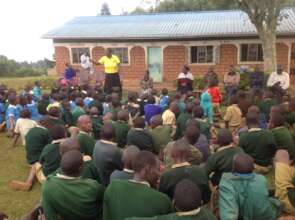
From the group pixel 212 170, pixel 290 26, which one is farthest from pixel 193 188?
pixel 290 26

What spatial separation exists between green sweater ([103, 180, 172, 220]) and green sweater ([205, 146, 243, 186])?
5.43 ft

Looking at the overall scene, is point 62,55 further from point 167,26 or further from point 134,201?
point 134,201

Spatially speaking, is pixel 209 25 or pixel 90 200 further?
pixel 209 25

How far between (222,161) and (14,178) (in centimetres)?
440

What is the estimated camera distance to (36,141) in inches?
256

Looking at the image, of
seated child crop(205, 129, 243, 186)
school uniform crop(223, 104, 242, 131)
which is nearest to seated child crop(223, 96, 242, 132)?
school uniform crop(223, 104, 242, 131)

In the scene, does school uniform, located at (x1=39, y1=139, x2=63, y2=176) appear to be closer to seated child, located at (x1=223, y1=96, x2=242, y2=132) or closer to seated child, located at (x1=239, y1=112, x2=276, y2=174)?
seated child, located at (x1=239, y1=112, x2=276, y2=174)

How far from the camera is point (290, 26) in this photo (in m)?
17.8

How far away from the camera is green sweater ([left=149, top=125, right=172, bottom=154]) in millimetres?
6734

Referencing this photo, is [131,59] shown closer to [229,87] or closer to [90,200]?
[229,87]

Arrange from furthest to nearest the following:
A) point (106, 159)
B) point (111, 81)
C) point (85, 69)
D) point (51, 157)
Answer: point (85, 69) → point (111, 81) → point (51, 157) → point (106, 159)

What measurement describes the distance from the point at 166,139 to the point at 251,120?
1.57 meters

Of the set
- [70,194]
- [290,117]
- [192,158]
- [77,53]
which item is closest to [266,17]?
[290,117]

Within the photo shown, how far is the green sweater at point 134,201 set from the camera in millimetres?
3369
